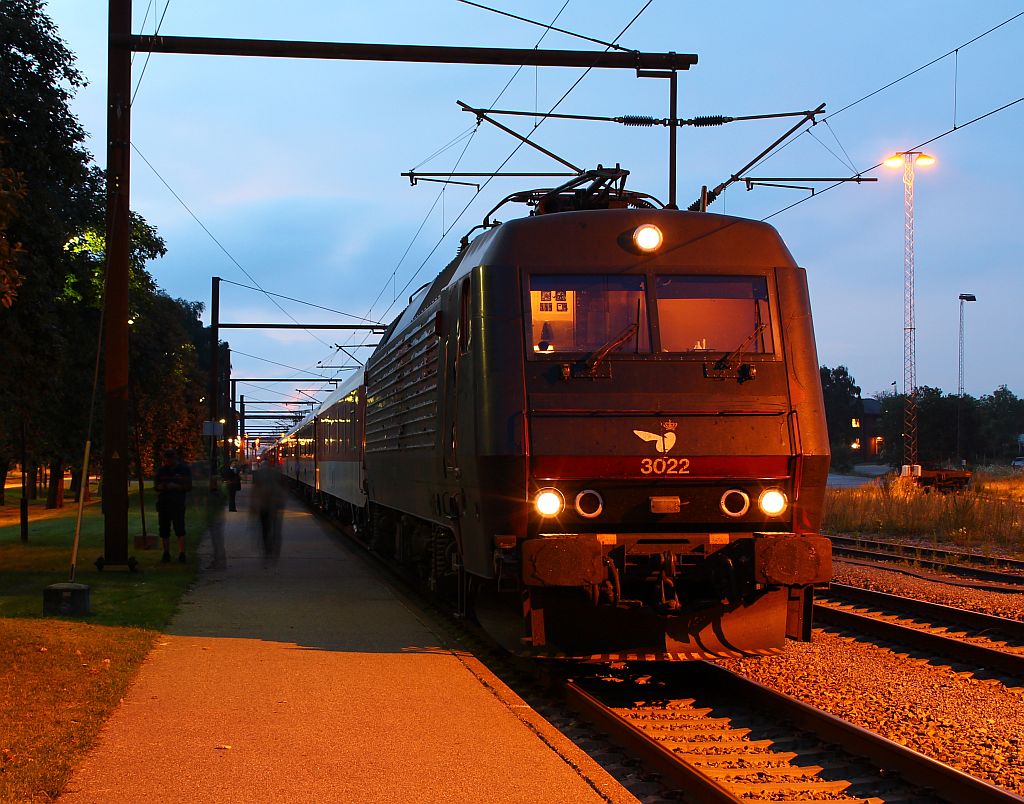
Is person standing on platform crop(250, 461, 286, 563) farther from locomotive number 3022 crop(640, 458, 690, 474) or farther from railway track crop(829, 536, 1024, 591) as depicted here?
locomotive number 3022 crop(640, 458, 690, 474)

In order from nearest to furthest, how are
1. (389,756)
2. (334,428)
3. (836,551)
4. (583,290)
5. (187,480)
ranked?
(389,756) < (583,290) < (187,480) < (836,551) < (334,428)

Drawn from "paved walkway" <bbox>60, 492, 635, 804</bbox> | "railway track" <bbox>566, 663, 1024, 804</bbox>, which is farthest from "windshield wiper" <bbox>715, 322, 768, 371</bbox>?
"paved walkway" <bbox>60, 492, 635, 804</bbox>

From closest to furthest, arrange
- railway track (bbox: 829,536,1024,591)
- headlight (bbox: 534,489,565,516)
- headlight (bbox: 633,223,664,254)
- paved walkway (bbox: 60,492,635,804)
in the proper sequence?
paved walkway (bbox: 60,492,635,804), headlight (bbox: 534,489,565,516), headlight (bbox: 633,223,664,254), railway track (bbox: 829,536,1024,591)

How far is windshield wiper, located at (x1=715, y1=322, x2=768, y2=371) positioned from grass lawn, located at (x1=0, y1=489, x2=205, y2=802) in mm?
4684

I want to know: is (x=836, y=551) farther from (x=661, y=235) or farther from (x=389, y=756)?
(x=389, y=756)

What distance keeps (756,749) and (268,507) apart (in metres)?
12.3

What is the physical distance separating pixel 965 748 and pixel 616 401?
3109 millimetres

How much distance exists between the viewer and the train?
7.89 metres

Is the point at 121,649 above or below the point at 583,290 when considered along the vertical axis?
below

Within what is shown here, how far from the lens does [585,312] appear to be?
8398 mm

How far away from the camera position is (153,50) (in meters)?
14.2

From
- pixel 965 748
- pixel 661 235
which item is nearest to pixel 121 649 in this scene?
pixel 661 235

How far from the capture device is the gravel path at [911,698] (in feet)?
21.2

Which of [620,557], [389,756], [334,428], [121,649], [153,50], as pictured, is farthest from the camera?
[334,428]
